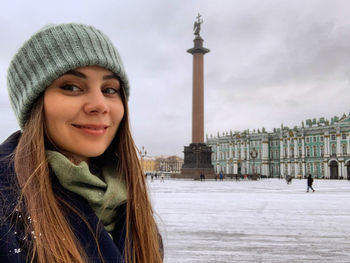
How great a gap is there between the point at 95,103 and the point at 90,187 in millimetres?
313

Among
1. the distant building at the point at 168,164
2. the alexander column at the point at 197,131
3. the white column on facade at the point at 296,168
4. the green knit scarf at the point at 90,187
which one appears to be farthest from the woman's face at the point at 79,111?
the distant building at the point at 168,164

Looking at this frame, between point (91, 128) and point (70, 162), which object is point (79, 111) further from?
point (70, 162)

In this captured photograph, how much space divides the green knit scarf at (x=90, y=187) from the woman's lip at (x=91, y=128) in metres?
0.16

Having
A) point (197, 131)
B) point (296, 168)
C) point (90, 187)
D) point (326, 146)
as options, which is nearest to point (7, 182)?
point (90, 187)

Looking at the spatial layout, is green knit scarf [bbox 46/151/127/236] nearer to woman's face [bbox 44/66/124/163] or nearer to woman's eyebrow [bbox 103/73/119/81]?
woman's face [bbox 44/66/124/163]

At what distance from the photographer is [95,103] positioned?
4.15 ft

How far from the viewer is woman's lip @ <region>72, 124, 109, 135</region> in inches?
50.1

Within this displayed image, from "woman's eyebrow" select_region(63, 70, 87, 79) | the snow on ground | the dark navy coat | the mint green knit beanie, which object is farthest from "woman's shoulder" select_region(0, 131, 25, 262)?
the snow on ground

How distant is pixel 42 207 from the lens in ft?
3.35

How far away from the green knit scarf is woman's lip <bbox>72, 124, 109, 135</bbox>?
0.16 meters

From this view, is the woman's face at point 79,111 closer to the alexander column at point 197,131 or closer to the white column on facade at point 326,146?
the alexander column at point 197,131

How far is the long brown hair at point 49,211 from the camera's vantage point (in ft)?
3.20

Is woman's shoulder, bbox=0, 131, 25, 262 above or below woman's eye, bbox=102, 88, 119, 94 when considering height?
below

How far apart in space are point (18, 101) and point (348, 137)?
8030cm
